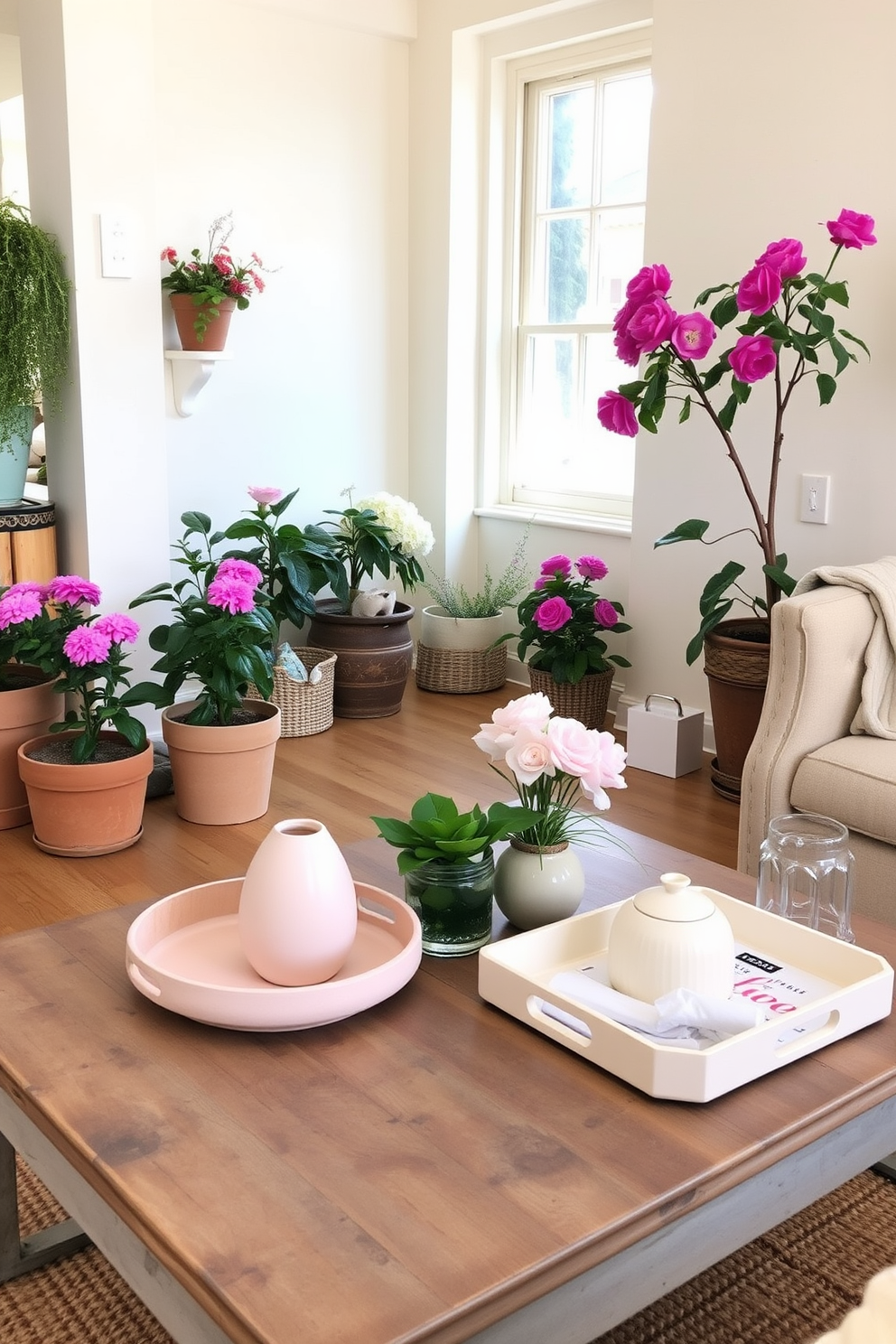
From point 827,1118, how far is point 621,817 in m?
2.11

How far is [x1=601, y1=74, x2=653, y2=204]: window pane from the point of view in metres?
4.05

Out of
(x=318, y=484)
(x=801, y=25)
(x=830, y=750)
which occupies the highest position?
(x=801, y=25)

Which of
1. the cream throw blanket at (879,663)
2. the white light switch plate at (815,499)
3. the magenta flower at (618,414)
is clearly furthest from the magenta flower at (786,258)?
the cream throw blanket at (879,663)

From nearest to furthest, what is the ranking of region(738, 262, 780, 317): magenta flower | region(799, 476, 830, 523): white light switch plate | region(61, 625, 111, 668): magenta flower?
region(61, 625, 111, 668): magenta flower
region(738, 262, 780, 317): magenta flower
region(799, 476, 830, 523): white light switch plate

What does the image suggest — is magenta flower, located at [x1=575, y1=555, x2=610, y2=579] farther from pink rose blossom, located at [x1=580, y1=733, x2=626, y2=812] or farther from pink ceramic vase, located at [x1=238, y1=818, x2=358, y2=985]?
pink ceramic vase, located at [x1=238, y1=818, x2=358, y2=985]

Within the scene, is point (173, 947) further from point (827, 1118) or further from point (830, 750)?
point (830, 750)

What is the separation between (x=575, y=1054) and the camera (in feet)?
4.47

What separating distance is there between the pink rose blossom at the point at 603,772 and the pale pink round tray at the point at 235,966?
10.6 inches

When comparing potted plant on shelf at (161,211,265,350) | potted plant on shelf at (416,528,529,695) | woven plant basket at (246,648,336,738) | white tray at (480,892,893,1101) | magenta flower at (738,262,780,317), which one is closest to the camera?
white tray at (480,892,893,1101)

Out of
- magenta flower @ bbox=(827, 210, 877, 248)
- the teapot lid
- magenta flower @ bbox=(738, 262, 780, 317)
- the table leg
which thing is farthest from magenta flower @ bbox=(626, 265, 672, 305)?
the table leg

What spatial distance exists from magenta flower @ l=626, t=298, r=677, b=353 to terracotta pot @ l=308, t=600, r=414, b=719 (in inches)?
55.7

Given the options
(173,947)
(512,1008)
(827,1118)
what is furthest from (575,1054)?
(173,947)

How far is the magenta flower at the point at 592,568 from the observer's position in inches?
159

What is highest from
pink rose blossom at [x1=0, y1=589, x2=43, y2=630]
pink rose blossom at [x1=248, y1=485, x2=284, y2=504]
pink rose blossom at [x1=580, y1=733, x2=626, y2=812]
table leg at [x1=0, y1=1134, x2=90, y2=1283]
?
pink rose blossom at [x1=248, y1=485, x2=284, y2=504]
